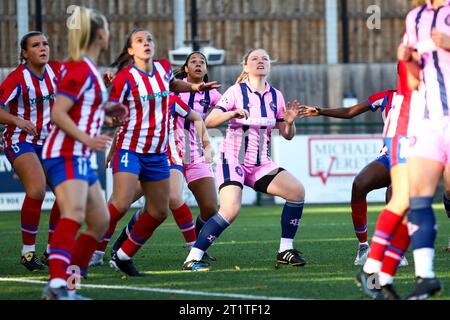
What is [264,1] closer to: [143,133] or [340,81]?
[340,81]

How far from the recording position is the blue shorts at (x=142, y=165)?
8.12m

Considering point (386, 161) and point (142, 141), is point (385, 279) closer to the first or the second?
point (142, 141)

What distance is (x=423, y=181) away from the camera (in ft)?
21.5

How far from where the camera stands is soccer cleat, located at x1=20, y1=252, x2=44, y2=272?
913 centimetres

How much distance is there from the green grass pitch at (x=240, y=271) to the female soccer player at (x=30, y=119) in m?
0.44

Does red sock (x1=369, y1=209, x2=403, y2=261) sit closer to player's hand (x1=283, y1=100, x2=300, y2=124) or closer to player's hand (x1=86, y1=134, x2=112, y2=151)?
player's hand (x1=86, y1=134, x2=112, y2=151)

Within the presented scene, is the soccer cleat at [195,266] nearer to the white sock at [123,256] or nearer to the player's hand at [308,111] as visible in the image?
the white sock at [123,256]

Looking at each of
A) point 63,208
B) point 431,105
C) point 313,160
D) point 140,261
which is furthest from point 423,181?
point 313,160

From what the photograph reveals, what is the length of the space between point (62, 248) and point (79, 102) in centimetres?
93

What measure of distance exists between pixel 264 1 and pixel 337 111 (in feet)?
45.5

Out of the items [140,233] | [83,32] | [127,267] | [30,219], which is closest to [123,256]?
[127,267]

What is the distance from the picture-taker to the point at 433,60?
22.0 ft

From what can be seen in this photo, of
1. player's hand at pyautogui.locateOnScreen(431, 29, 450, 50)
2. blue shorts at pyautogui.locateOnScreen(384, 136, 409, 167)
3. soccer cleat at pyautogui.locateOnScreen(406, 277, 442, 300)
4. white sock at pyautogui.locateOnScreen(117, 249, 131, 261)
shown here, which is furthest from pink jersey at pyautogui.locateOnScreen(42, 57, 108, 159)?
soccer cleat at pyautogui.locateOnScreen(406, 277, 442, 300)

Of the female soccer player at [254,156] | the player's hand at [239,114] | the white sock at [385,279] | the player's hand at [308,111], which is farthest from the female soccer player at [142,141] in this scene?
the white sock at [385,279]
